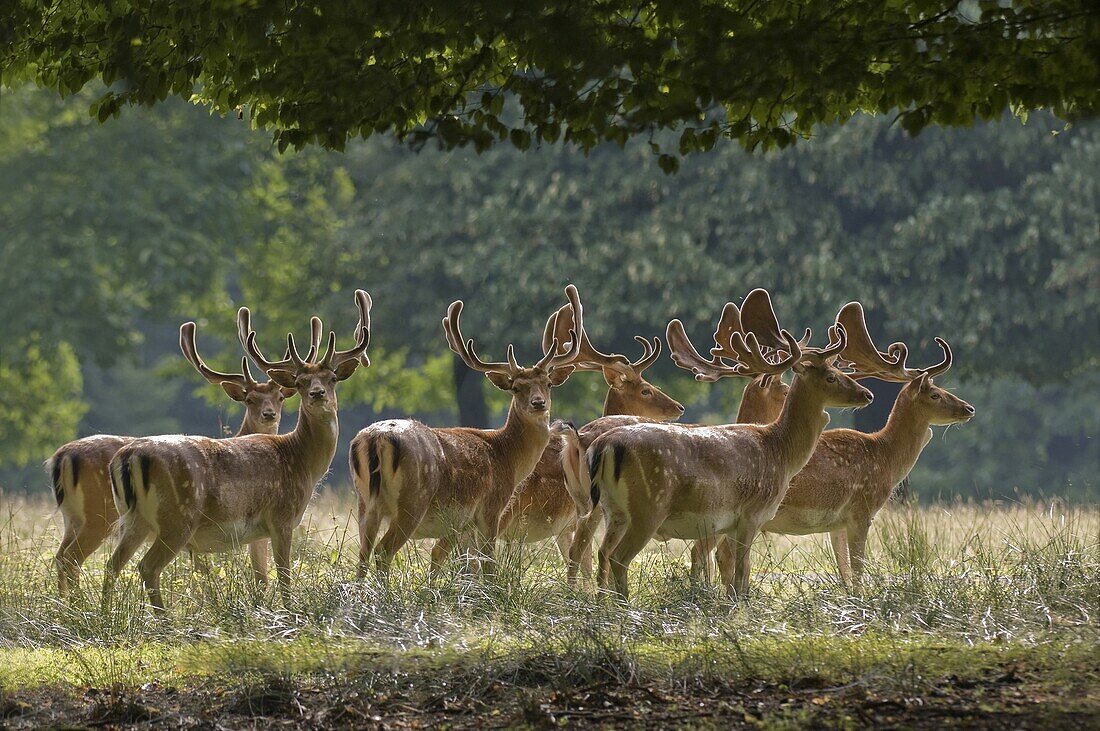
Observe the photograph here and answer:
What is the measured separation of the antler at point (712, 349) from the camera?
1054 cm

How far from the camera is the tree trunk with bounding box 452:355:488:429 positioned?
24250mm

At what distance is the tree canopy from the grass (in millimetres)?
2477

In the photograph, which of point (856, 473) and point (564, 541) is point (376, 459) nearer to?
point (564, 541)

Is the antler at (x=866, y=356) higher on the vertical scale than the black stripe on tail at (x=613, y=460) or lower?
higher

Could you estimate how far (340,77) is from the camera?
26.4 feet

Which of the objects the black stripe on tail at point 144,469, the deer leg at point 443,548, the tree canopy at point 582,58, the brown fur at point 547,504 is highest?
the tree canopy at point 582,58

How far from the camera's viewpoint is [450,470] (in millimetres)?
9148

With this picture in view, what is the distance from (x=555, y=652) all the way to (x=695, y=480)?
204 cm

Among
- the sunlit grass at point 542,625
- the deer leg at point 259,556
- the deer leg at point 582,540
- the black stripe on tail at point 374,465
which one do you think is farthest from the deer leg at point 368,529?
the deer leg at point 582,540

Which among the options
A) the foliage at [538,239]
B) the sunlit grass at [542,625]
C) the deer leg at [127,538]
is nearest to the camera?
the sunlit grass at [542,625]

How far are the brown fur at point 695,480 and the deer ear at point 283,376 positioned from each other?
82.2 inches

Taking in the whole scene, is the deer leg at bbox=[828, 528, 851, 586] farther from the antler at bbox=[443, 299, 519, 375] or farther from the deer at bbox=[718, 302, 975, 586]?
the antler at bbox=[443, 299, 519, 375]

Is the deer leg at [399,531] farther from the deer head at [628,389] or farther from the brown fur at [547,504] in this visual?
the deer head at [628,389]

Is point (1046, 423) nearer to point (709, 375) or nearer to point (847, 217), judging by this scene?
point (847, 217)
